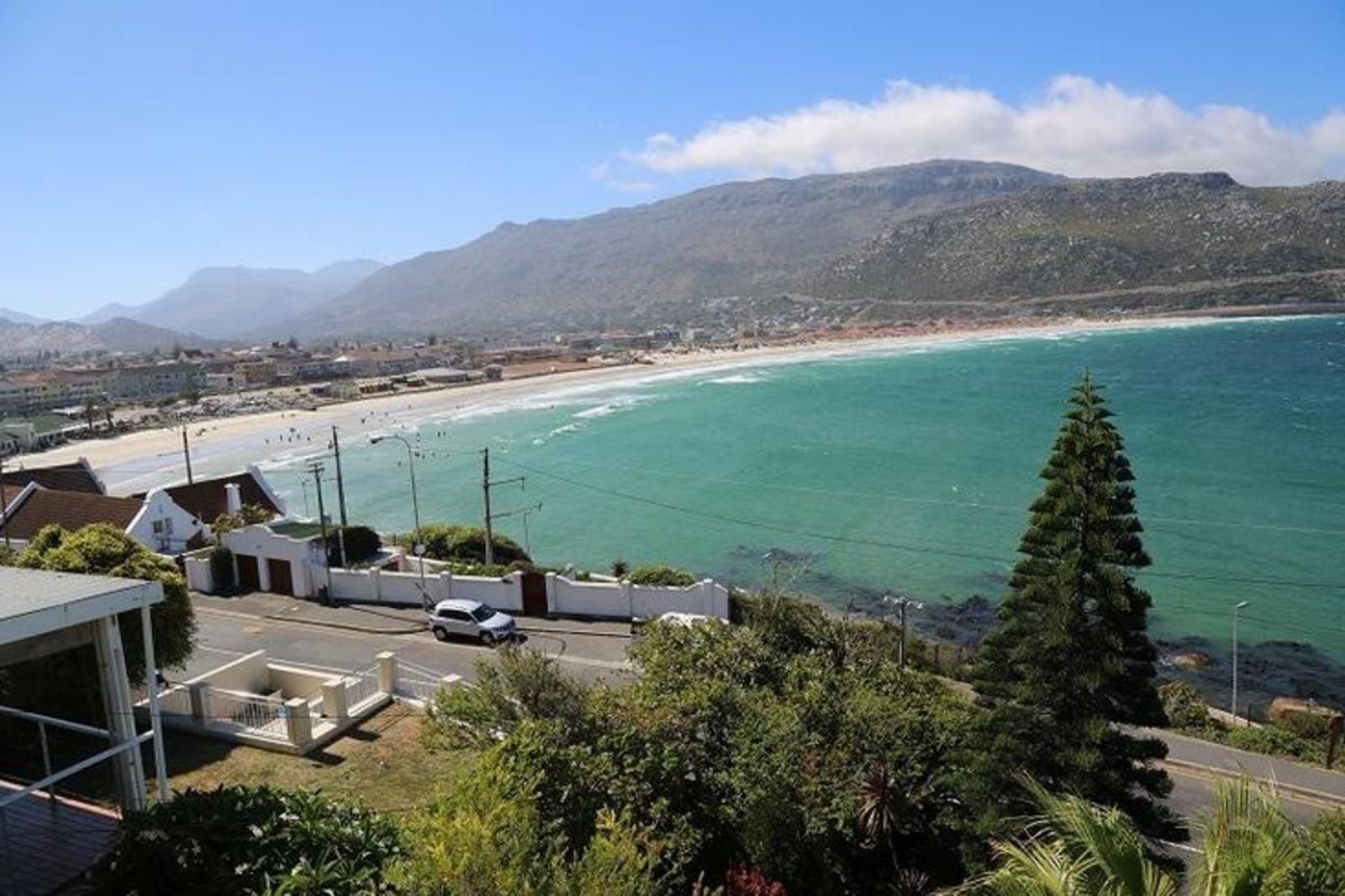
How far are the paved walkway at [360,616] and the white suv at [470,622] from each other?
1.02 meters

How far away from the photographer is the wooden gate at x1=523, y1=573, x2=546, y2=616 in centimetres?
2597

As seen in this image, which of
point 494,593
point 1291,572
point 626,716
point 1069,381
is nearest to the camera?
point 626,716

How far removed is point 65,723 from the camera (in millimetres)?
9219

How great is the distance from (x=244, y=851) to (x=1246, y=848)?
22.8ft

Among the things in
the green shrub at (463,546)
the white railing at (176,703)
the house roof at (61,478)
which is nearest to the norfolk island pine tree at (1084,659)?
the white railing at (176,703)

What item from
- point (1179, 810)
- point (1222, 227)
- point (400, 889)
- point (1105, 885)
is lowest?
point (1179, 810)

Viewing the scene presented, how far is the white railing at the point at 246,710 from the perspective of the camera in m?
14.9

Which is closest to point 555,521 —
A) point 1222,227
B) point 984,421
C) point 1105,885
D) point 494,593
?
point 494,593

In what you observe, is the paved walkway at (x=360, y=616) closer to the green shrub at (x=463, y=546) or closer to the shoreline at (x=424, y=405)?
the green shrub at (x=463, y=546)

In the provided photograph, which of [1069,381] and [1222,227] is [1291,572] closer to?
[1069,381]

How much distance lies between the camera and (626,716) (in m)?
11.6

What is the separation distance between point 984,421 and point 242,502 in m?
56.5

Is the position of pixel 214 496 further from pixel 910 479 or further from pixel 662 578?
pixel 910 479

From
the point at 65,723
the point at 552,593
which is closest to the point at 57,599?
the point at 65,723
